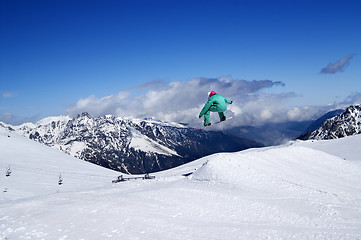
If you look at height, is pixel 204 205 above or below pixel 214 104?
below

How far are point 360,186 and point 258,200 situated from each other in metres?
19.7

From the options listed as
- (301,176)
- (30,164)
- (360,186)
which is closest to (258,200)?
(301,176)

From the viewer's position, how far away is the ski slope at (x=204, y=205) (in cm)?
1432

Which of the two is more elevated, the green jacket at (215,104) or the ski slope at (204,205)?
the green jacket at (215,104)

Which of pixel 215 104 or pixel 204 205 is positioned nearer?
pixel 204 205

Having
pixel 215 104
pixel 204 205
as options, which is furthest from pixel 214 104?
pixel 204 205

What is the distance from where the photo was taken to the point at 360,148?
2256 inches

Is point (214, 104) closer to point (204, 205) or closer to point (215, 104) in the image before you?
point (215, 104)

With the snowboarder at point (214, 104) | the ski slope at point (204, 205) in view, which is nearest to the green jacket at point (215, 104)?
the snowboarder at point (214, 104)

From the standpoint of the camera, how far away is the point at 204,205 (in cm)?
2067

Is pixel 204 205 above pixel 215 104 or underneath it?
underneath

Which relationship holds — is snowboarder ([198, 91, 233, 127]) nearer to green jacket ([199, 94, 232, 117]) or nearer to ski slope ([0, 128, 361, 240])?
green jacket ([199, 94, 232, 117])

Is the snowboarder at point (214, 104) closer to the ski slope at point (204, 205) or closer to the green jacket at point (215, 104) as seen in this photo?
the green jacket at point (215, 104)

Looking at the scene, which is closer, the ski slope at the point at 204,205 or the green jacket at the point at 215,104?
the ski slope at the point at 204,205
